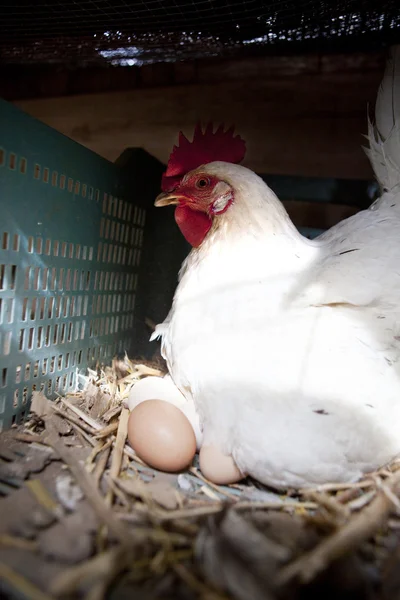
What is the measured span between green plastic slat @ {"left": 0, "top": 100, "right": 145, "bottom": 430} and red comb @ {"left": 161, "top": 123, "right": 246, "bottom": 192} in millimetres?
262

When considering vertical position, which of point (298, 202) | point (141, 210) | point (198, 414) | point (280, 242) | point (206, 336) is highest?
point (298, 202)

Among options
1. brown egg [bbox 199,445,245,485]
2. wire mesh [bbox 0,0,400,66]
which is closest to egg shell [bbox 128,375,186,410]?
brown egg [bbox 199,445,245,485]

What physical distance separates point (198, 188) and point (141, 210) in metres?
0.51

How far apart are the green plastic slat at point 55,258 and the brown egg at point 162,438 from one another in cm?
35

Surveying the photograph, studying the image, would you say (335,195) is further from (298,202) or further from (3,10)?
(3,10)

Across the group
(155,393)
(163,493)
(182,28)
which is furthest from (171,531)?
(182,28)

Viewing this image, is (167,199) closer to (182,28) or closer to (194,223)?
(194,223)

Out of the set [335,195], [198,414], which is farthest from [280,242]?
[335,195]

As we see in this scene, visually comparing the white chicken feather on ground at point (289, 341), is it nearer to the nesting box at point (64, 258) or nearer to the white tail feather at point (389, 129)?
the white tail feather at point (389, 129)

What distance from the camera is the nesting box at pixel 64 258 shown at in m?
0.97

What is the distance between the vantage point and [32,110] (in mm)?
2227

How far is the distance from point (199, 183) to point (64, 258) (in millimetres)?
483

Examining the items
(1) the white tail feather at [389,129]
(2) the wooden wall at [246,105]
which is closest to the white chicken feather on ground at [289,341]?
(1) the white tail feather at [389,129]

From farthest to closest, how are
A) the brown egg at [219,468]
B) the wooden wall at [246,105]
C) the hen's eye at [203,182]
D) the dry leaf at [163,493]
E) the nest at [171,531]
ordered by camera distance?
1. the wooden wall at [246,105]
2. the hen's eye at [203,182]
3. the brown egg at [219,468]
4. the dry leaf at [163,493]
5. the nest at [171,531]
